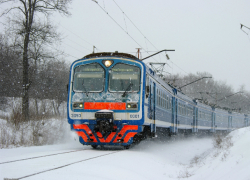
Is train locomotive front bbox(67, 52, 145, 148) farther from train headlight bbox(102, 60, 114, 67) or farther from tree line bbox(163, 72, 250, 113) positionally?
tree line bbox(163, 72, 250, 113)

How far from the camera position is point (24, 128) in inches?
537

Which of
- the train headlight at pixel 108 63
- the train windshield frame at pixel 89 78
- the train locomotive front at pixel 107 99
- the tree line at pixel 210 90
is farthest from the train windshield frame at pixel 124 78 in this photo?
the tree line at pixel 210 90

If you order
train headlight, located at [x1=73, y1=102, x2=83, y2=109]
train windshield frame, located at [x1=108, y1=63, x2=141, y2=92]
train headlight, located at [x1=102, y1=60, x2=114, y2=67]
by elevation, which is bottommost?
train headlight, located at [x1=73, y1=102, x2=83, y2=109]

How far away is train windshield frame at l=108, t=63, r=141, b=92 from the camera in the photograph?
11.0 meters

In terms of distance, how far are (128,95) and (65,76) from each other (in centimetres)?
3226

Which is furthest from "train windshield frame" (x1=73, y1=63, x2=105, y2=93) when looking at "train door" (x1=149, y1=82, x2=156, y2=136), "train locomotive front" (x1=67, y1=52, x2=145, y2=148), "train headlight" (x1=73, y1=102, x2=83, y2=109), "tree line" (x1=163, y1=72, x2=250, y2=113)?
"tree line" (x1=163, y1=72, x2=250, y2=113)

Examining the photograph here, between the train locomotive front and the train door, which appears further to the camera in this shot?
the train door

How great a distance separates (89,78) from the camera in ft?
37.4

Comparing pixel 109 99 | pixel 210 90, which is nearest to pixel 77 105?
pixel 109 99

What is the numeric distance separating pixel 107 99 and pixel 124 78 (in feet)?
3.24

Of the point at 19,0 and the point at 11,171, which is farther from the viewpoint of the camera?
the point at 19,0

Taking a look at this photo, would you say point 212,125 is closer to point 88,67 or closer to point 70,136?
point 70,136

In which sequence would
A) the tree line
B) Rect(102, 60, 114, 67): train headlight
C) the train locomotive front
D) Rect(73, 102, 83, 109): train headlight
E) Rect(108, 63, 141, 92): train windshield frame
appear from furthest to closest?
the tree line → Rect(102, 60, 114, 67): train headlight → Rect(73, 102, 83, 109): train headlight → Rect(108, 63, 141, 92): train windshield frame → the train locomotive front

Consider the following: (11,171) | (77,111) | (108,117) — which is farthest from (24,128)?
(11,171)
